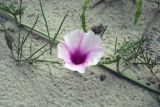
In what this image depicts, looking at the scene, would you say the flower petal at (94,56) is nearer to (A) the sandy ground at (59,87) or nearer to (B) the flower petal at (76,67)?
(B) the flower petal at (76,67)

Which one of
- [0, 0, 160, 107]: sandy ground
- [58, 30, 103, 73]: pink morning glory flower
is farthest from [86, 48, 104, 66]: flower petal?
[0, 0, 160, 107]: sandy ground

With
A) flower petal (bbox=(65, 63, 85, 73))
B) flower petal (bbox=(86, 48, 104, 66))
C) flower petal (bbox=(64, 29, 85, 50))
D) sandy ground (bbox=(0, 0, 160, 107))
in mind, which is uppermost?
flower petal (bbox=(64, 29, 85, 50))

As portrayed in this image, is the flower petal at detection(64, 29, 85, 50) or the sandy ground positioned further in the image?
the sandy ground

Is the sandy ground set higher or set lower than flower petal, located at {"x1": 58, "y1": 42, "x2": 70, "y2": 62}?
lower

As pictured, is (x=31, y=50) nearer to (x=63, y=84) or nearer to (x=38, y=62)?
(x=38, y=62)

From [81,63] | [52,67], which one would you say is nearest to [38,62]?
[52,67]

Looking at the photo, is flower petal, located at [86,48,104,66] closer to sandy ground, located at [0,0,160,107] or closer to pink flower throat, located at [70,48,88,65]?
pink flower throat, located at [70,48,88,65]

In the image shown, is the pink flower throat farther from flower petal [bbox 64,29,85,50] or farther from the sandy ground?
the sandy ground

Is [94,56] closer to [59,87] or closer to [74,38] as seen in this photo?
[74,38]
